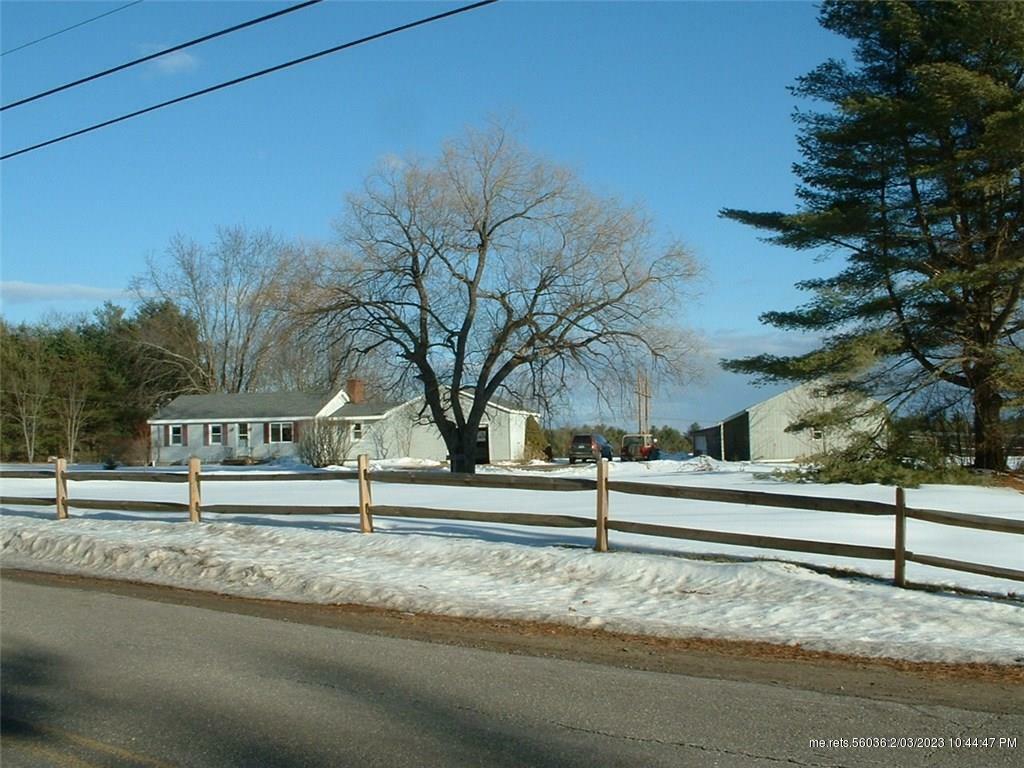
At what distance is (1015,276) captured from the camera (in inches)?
969

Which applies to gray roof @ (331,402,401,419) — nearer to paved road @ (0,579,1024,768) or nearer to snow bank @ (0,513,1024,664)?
snow bank @ (0,513,1024,664)

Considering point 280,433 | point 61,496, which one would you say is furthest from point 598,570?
point 280,433

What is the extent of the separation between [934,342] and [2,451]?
2450 inches

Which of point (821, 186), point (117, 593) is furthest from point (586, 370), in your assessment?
point (117, 593)

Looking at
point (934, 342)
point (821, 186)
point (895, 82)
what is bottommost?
point (934, 342)

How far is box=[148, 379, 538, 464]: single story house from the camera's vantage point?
214ft

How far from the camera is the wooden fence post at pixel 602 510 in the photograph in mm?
12797

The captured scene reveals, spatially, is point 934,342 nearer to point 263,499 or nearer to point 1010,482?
point 1010,482

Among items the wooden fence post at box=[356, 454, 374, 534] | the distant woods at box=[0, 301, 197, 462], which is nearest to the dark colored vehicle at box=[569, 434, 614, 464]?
the distant woods at box=[0, 301, 197, 462]

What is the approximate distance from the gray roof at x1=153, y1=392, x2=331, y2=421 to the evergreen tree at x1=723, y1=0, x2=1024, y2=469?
138 ft

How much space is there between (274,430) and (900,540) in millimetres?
57971

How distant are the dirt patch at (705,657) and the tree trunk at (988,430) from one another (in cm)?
1931

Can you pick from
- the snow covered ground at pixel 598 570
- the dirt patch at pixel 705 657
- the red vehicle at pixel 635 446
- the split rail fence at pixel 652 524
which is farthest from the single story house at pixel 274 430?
the dirt patch at pixel 705 657

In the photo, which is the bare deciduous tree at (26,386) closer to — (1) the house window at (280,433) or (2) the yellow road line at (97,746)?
(1) the house window at (280,433)
